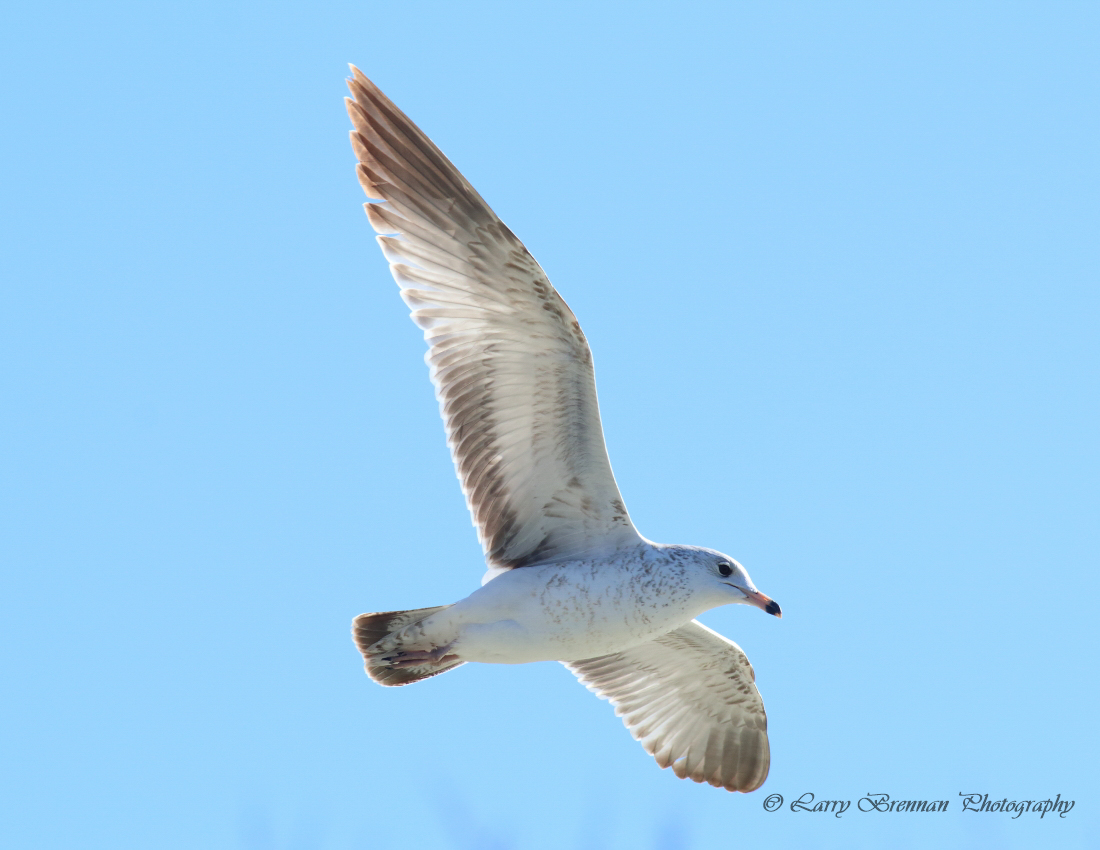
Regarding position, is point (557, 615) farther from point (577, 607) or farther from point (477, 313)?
point (477, 313)

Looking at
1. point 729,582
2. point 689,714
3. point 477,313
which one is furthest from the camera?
point 689,714

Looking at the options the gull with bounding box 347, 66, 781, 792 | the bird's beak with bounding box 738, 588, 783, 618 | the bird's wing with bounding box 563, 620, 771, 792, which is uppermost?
the gull with bounding box 347, 66, 781, 792

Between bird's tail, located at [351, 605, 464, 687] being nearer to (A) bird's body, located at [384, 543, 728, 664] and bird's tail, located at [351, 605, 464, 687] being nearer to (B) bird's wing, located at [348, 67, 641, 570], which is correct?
(A) bird's body, located at [384, 543, 728, 664]

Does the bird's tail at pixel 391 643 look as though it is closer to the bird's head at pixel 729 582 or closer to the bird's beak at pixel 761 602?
the bird's head at pixel 729 582

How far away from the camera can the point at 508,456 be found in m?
8.84

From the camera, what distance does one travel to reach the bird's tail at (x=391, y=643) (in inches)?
350

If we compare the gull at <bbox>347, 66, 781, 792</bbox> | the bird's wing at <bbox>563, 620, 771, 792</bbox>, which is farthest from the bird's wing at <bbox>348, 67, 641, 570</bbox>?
the bird's wing at <bbox>563, 620, 771, 792</bbox>

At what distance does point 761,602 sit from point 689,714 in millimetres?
2320

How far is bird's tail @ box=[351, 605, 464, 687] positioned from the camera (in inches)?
350

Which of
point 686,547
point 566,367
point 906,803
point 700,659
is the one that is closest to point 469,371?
point 566,367

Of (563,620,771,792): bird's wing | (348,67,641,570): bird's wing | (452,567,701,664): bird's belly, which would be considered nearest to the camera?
(348,67,641,570): bird's wing

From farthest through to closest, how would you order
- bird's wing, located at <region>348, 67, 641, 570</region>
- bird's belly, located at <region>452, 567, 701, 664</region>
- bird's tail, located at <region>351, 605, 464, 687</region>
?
bird's tail, located at <region>351, 605, 464, 687</region>
bird's belly, located at <region>452, 567, 701, 664</region>
bird's wing, located at <region>348, 67, 641, 570</region>

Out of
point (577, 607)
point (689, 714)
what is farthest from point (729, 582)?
point (689, 714)

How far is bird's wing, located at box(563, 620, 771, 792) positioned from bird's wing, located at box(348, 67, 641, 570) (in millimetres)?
2337
